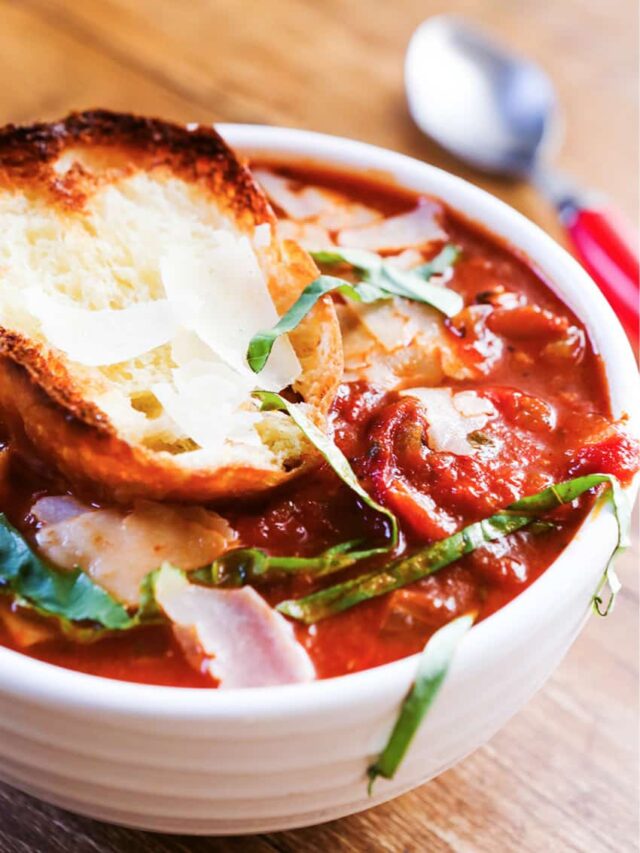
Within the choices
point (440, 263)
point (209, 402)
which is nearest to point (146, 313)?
point (209, 402)

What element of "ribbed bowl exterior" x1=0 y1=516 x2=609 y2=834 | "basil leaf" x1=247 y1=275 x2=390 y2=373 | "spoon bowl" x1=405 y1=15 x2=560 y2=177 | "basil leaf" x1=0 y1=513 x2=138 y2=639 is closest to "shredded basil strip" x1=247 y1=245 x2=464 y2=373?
"basil leaf" x1=247 y1=275 x2=390 y2=373

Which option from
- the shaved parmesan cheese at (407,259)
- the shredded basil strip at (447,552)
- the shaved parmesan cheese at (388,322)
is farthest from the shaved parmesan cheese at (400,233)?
the shredded basil strip at (447,552)

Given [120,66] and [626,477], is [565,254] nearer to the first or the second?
[626,477]

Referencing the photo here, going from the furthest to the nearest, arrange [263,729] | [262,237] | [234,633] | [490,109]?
1. [490,109]
2. [262,237]
3. [234,633]
4. [263,729]

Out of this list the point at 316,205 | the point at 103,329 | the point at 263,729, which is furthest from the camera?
the point at 316,205

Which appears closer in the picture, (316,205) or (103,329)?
(103,329)

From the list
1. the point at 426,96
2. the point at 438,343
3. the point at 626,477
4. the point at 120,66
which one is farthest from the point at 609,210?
the point at 120,66

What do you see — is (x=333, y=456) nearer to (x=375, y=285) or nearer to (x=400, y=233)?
(x=375, y=285)
